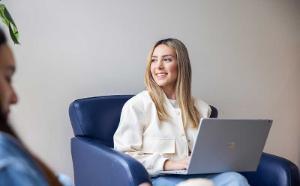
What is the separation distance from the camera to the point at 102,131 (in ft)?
6.40

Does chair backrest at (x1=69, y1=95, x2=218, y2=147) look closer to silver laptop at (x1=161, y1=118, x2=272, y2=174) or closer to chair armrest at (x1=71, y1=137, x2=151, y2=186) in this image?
chair armrest at (x1=71, y1=137, x2=151, y2=186)

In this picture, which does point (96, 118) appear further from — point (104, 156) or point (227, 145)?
point (227, 145)

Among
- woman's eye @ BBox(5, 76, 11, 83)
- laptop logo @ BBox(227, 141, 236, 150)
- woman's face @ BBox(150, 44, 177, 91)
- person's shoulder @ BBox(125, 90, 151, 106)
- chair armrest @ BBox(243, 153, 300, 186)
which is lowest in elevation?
chair armrest @ BBox(243, 153, 300, 186)

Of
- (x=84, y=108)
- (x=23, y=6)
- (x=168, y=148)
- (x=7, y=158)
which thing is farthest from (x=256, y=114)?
(x=7, y=158)

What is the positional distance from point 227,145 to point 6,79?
1140 millimetres

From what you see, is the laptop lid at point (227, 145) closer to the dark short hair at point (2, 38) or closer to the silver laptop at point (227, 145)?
the silver laptop at point (227, 145)

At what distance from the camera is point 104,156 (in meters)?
1.60

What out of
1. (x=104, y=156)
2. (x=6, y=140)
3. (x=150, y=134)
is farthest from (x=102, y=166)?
(x=6, y=140)

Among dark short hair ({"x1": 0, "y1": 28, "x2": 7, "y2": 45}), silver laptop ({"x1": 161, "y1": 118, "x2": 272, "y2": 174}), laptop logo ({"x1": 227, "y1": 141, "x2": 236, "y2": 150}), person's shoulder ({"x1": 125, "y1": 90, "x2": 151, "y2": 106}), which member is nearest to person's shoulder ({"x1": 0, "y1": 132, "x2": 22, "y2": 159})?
dark short hair ({"x1": 0, "y1": 28, "x2": 7, "y2": 45})

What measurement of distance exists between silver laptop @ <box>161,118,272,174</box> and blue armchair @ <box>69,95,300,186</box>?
0.13m

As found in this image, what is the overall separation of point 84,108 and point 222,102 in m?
1.17

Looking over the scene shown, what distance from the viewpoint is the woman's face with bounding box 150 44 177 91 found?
1.96m

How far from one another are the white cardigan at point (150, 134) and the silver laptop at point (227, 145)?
0.13m

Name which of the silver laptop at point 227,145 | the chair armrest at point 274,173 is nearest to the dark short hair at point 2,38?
the silver laptop at point 227,145
